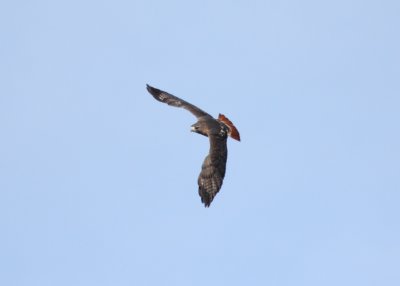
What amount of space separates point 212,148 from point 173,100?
6274 mm

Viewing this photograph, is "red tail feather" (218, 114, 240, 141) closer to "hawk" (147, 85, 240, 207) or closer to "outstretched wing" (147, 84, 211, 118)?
"hawk" (147, 85, 240, 207)

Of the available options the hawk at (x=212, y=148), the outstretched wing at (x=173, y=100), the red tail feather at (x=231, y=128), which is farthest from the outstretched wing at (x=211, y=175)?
the outstretched wing at (x=173, y=100)

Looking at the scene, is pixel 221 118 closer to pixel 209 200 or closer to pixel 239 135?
pixel 239 135

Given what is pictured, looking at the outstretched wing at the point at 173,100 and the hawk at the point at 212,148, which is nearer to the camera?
the hawk at the point at 212,148

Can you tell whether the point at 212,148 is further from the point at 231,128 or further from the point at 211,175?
the point at 231,128

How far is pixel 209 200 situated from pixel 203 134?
389 cm

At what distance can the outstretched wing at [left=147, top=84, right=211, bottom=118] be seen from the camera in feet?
176

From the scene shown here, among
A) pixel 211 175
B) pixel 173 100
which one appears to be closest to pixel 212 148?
pixel 211 175

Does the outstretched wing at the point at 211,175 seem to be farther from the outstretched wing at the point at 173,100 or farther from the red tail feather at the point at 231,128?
the outstretched wing at the point at 173,100

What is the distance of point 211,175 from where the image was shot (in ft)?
161

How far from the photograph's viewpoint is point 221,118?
173 feet

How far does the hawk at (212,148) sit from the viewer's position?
4906 centimetres

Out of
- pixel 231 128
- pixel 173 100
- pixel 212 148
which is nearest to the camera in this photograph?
pixel 212 148

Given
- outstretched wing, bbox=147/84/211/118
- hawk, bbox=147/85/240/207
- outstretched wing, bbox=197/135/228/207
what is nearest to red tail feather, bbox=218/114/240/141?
hawk, bbox=147/85/240/207
